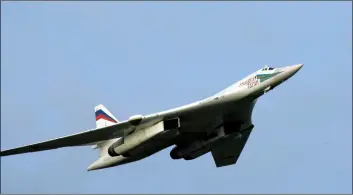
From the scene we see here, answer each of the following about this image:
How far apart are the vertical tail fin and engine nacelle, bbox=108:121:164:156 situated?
6847 mm

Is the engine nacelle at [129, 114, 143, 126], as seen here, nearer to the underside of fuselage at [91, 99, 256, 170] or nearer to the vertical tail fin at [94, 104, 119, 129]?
the underside of fuselage at [91, 99, 256, 170]

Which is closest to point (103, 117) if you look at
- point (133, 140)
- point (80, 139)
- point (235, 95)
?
point (80, 139)

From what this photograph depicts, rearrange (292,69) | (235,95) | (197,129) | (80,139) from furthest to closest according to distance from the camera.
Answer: (197,129), (80,139), (235,95), (292,69)

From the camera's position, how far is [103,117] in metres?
50.0

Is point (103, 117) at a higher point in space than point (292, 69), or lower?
lower

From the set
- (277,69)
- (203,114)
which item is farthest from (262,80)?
(203,114)

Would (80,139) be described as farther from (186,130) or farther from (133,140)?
(186,130)

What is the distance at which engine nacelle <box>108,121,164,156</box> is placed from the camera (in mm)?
40706

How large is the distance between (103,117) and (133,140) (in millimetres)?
8872

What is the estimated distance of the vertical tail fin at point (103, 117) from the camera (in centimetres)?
4972

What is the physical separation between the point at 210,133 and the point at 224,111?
2837 millimetres

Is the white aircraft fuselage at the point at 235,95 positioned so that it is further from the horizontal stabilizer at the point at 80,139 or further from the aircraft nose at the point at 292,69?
the horizontal stabilizer at the point at 80,139

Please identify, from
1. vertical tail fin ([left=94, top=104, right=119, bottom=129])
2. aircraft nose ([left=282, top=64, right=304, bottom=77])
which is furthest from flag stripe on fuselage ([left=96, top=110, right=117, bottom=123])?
aircraft nose ([left=282, top=64, right=304, bottom=77])

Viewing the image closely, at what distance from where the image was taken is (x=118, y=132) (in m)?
42.2
